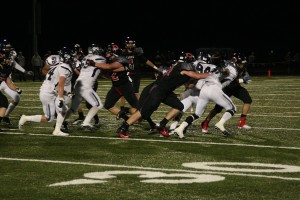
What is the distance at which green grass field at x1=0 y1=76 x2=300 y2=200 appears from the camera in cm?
733

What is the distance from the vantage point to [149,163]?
9.16 metres

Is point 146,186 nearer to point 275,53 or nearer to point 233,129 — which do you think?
point 233,129

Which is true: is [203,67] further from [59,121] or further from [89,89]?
[59,121]

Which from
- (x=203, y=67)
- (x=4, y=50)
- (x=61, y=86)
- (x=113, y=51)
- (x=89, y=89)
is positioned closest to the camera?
(x=61, y=86)

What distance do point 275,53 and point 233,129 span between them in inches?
1517

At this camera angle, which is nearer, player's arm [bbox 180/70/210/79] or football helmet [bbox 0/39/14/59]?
player's arm [bbox 180/70/210/79]

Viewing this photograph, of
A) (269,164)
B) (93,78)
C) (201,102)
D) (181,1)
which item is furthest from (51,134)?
(181,1)

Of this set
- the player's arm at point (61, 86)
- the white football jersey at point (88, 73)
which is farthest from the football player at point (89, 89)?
the player's arm at point (61, 86)

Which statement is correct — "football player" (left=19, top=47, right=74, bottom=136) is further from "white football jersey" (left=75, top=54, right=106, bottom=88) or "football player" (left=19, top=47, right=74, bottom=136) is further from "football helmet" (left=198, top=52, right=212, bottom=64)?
"football helmet" (left=198, top=52, right=212, bottom=64)

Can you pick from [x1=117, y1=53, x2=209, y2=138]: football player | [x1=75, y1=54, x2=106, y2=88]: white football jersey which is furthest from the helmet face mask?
[x1=117, y1=53, x2=209, y2=138]: football player

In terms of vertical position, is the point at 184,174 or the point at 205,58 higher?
the point at 205,58

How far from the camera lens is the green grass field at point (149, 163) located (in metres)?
7.33

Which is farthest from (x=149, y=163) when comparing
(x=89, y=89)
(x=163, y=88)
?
(x=89, y=89)

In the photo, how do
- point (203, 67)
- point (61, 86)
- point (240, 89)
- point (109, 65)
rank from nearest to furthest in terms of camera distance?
point (61, 86) < point (203, 67) < point (109, 65) < point (240, 89)
